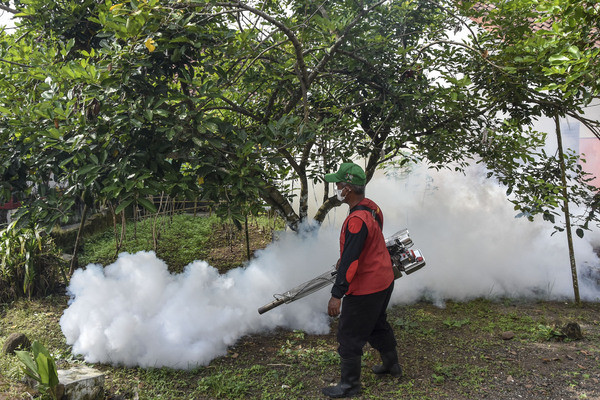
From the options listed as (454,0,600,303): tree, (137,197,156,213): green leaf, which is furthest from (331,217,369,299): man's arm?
(454,0,600,303): tree

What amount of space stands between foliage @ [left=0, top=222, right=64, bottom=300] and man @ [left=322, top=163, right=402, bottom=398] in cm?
429

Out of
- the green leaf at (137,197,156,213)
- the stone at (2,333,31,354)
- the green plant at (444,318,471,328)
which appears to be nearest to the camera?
the green leaf at (137,197,156,213)

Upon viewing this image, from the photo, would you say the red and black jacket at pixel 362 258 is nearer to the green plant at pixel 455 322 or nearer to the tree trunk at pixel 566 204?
the green plant at pixel 455 322

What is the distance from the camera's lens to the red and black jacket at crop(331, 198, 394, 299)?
138 inches

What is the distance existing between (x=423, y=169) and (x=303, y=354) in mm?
5670

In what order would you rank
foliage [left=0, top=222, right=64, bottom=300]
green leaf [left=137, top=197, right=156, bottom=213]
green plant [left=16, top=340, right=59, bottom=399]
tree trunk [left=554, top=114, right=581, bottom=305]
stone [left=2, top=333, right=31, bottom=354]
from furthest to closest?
foliage [left=0, top=222, right=64, bottom=300] < tree trunk [left=554, top=114, right=581, bottom=305] < stone [left=2, top=333, right=31, bottom=354] < green leaf [left=137, top=197, right=156, bottom=213] < green plant [left=16, top=340, right=59, bottom=399]

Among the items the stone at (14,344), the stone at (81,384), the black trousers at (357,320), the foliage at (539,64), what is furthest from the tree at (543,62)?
the stone at (14,344)

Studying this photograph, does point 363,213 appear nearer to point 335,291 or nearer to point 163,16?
point 335,291

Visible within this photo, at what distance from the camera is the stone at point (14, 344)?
4457 mm

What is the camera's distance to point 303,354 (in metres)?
4.54

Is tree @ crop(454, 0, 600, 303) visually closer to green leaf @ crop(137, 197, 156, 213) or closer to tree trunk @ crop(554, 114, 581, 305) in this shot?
tree trunk @ crop(554, 114, 581, 305)

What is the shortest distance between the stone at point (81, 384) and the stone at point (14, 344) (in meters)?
1.02

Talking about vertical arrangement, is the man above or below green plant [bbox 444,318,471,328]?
above

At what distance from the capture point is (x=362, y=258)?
3.64 meters
